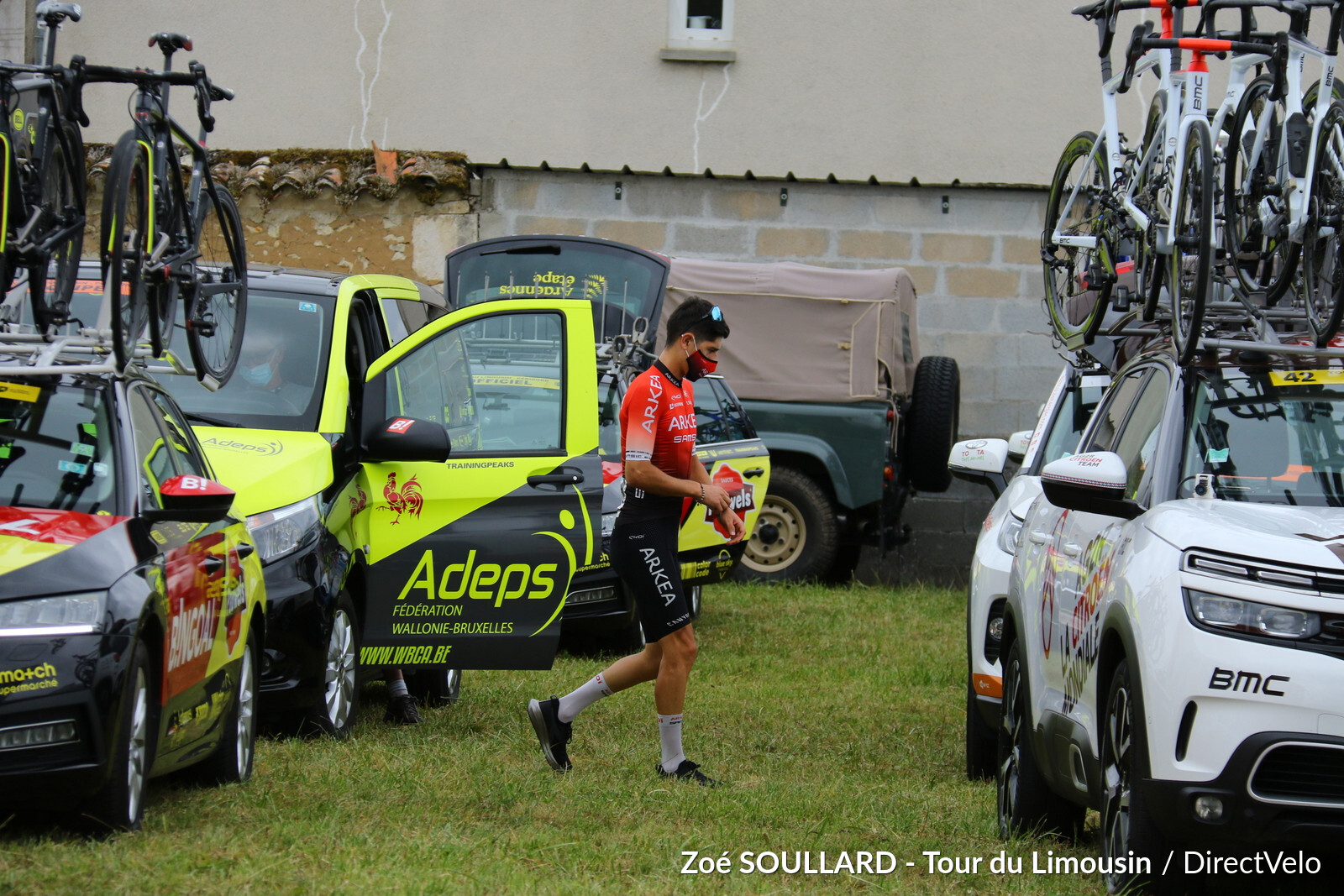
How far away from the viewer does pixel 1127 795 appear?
4.47m

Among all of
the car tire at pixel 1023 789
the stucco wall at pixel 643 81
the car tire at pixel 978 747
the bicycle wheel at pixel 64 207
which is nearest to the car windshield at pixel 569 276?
the stucco wall at pixel 643 81

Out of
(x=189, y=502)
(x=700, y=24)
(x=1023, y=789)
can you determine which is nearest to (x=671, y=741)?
(x=1023, y=789)

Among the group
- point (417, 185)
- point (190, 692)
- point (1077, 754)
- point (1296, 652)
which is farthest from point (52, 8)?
point (417, 185)

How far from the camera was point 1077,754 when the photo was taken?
4984mm

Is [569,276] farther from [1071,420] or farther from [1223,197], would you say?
[1223,197]

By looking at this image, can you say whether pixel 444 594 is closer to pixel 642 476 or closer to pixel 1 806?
pixel 642 476

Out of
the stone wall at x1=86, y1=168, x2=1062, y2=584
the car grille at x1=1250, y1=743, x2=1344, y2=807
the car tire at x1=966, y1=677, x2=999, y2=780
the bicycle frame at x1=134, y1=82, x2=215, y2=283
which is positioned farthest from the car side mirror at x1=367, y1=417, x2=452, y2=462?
the stone wall at x1=86, y1=168, x2=1062, y2=584

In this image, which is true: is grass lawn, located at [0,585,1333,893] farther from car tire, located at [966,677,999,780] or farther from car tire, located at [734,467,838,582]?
car tire, located at [734,467,838,582]

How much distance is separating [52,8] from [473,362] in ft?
9.07

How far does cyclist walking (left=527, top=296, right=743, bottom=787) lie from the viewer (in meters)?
6.72

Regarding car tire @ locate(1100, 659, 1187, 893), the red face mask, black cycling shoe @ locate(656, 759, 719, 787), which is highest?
the red face mask

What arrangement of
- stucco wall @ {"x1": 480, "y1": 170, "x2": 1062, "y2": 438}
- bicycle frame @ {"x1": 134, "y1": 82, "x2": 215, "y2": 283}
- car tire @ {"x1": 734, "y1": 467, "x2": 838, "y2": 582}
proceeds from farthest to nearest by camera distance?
stucco wall @ {"x1": 480, "y1": 170, "x2": 1062, "y2": 438}
car tire @ {"x1": 734, "y1": 467, "x2": 838, "y2": 582}
bicycle frame @ {"x1": 134, "y1": 82, "x2": 215, "y2": 283}

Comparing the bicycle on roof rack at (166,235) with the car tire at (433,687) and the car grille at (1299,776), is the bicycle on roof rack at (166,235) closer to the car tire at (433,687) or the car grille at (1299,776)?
the car tire at (433,687)

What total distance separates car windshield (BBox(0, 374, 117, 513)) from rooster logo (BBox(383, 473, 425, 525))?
81.3 inches
